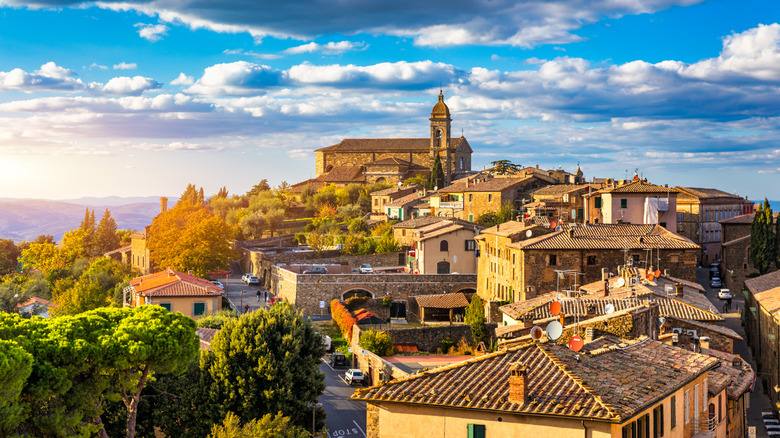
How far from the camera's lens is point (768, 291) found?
4169 centimetres

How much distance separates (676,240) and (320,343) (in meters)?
23.6

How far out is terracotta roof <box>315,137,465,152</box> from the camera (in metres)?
119

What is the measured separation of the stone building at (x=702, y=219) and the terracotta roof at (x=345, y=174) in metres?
48.5

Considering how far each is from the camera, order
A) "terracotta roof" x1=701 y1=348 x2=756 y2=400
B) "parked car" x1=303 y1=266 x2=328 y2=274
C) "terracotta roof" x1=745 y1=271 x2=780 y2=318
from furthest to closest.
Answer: "parked car" x1=303 y1=266 x2=328 y2=274
"terracotta roof" x1=745 y1=271 x2=780 y2=318
"terracotta roof" x1=701 y1=348 x2=756 y2=400

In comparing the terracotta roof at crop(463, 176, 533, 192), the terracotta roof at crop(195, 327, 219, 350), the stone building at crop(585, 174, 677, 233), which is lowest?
the terracotta roof at crop(195, 327, 219, 350)

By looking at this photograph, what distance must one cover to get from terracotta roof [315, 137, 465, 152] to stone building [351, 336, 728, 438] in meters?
102

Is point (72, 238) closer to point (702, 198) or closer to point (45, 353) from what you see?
point (702, 198)

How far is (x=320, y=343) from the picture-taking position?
3262cm

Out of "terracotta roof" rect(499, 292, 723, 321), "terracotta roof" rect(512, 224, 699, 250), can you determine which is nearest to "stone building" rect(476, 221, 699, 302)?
"terracotta roof" rect(512, 224, 699, 250)

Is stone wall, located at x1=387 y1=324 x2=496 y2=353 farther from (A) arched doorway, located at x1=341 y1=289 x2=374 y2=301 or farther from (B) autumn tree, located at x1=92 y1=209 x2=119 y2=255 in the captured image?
(B) autumn tree, located at x1=92 y1=209 x2=119 y2=255

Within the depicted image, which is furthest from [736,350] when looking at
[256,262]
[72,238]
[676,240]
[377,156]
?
[377,156]

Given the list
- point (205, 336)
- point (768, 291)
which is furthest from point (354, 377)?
point (768, 291)

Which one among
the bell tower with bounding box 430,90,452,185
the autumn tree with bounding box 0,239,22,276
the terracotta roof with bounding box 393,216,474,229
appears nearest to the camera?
the terracotta roof with bounding box 393,216,474,229

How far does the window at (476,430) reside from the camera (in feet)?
46.1
